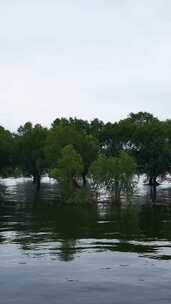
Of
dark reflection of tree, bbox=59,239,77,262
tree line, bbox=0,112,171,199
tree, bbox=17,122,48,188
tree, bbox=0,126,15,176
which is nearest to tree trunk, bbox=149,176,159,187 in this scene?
tree line, bbox=0,112,171,199

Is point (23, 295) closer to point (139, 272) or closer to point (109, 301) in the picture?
point (109, 301)

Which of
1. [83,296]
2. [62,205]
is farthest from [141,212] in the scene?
[83,296]

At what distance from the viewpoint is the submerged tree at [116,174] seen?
297 feet

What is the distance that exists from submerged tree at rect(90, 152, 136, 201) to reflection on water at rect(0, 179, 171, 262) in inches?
200

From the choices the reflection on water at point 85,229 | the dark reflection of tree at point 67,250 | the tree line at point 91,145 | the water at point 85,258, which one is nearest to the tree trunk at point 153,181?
the tree line at point 91,145

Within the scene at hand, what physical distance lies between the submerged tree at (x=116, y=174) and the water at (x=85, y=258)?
19824mm

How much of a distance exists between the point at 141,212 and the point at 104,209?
246 inches

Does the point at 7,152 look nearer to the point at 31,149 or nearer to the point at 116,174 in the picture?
the point at 31,149

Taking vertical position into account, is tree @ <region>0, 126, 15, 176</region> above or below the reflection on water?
above

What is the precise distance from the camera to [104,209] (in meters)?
77.7

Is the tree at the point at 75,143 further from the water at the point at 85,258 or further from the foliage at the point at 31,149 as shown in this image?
the water at the point at 85,258

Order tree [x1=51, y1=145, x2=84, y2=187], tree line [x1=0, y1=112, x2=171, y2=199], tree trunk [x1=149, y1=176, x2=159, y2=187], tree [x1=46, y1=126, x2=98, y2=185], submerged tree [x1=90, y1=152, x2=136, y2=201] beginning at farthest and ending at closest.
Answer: tree trunk [x1=149, y1=176, x2=159, y2=187], tree line [x1=0, y1=112, x2=171, y2=199], tree [x1=46, y1=126, x2=98, y2=185], tree [x1=51, y1=145, x2=84, y2=187], submerged tree [x1=90, y1=152, x2=136, y2=201]

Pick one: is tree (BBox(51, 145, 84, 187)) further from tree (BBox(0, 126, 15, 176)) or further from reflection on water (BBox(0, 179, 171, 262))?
tree (BBox(0, 126, 15, 176))

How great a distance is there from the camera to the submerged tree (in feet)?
297
